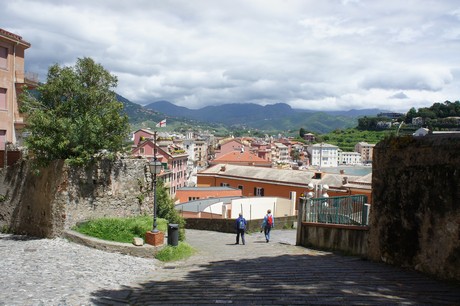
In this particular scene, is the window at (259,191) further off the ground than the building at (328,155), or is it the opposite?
the building at (328,155)

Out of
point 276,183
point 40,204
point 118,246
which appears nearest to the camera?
point 118,246

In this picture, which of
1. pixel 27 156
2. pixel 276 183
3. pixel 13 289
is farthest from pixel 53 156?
pixel 276 183

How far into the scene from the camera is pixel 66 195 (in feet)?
51.8

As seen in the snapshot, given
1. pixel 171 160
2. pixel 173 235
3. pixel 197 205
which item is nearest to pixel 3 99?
pixel 197 205

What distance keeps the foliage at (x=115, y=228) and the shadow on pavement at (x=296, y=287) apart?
446 cm

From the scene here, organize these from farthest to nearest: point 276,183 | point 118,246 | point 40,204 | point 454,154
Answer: point 276,183 < point 40,204 < point 118,246 < point 454,154

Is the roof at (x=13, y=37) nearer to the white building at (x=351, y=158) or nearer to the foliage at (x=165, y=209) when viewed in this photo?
the foliage at (x=165, y=209)

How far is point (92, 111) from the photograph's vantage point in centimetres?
1750

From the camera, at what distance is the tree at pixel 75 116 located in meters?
16.0

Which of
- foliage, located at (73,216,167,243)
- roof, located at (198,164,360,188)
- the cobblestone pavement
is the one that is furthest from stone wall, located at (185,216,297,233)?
the cobblestone pavement

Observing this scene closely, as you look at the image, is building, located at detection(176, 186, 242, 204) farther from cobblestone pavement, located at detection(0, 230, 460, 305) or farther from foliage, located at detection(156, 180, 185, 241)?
cobblestone pavement, located at detection(0, 230, 460, 305)

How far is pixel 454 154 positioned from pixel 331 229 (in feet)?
24.3

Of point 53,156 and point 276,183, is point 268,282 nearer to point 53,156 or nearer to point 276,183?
point 53,156

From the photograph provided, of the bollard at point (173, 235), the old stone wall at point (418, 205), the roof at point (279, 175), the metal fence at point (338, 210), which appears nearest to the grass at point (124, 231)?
the bollard at point (173, 235)
